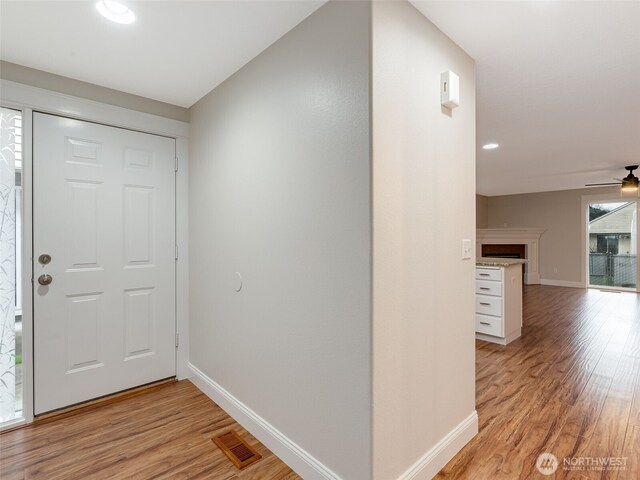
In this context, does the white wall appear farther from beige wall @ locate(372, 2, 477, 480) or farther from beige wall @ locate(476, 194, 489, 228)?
beige wall @ locate(476, 194, 489, 228)

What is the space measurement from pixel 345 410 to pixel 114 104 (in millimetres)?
2678

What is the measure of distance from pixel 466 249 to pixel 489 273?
2.23 meters

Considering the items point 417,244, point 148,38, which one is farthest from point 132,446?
point 148,38

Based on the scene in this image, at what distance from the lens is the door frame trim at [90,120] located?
2.23m

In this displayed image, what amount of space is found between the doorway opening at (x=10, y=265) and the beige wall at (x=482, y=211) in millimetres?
9623

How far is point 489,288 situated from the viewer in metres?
3.89

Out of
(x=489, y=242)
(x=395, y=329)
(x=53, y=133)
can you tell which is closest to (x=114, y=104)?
(x=53, y=133)

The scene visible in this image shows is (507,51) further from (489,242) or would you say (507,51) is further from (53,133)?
(489,242)

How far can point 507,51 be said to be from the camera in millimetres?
2031

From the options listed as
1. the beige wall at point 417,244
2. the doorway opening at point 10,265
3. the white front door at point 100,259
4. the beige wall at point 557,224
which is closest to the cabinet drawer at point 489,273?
the beige wall at point 417,244

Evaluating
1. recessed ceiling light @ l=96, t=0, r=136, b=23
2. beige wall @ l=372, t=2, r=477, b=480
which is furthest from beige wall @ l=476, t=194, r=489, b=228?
recessed ceiling light @ l=96, t=0, r=136, b=23

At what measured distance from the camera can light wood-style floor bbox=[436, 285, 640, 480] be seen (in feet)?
6.05

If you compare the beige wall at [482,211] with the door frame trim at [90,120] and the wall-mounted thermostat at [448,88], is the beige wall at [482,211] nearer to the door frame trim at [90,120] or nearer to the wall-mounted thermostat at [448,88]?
the wall-mounted thermostat at [448,88]

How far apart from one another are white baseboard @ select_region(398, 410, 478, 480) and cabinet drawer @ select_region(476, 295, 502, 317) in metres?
2.02
